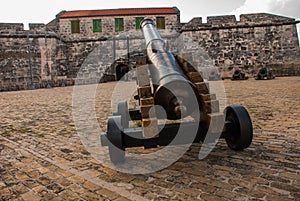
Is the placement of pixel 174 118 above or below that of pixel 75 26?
below

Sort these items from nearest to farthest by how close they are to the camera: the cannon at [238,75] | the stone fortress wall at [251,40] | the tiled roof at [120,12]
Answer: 1. the cannon at [238,75]
2. the stone fortress wall at [251,40]
3. the tiled roof at [120,12]

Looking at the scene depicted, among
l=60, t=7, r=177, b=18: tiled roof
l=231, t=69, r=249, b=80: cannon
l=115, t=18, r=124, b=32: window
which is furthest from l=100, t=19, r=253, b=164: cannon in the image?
l=60, t=7, r=177, b=18: tiled roof

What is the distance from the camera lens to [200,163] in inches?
102

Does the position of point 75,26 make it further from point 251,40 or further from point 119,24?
point 251,40

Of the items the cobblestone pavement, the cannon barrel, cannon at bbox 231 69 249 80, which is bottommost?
the cobblestone pavement

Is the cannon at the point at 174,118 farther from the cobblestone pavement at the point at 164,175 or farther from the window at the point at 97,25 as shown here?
the window at the point at 97,25

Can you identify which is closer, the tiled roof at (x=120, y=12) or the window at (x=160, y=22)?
the window at (x=160, y=22)

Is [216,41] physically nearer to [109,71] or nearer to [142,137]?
[109,71]

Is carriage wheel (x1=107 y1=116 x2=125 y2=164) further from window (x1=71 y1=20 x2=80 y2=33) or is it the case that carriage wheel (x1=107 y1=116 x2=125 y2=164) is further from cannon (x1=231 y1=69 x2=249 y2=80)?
window (x1=71 y1=20 x2=80 y2=33)

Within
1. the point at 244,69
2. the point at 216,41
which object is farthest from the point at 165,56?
the point at 216,41

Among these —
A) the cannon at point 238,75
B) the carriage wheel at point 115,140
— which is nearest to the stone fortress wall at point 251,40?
the cannon at point 238,75

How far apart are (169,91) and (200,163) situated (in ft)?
2.61

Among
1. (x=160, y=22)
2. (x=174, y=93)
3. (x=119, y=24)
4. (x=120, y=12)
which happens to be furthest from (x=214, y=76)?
(x=174, y=93)

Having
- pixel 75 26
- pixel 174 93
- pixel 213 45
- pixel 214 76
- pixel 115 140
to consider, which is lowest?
pixel 115 140
